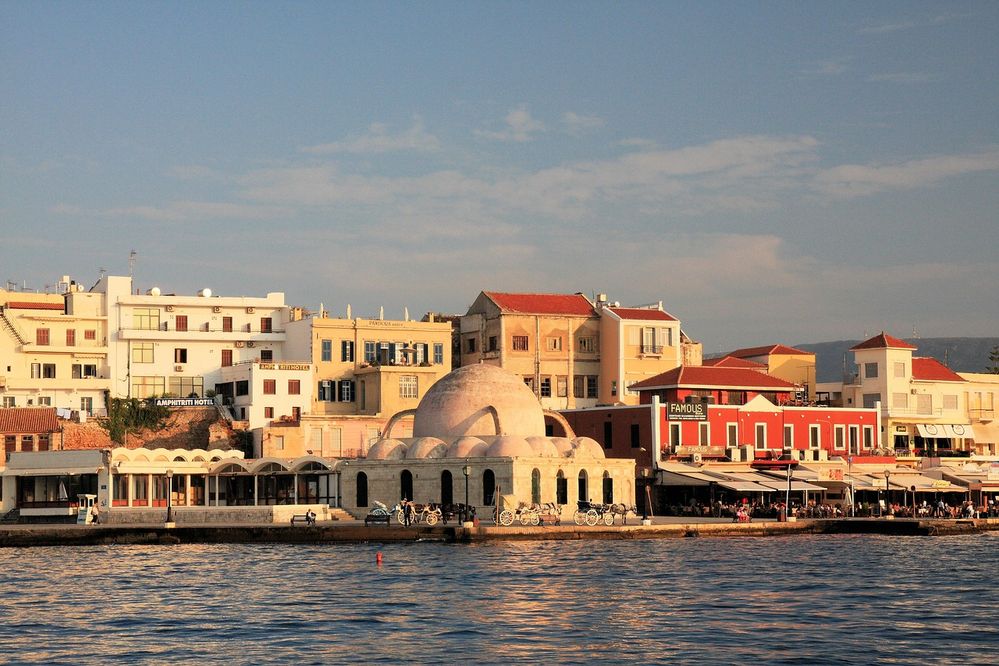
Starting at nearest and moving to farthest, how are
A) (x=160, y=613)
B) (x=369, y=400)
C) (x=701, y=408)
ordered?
(x=160, y=613)
(x=701, y=408)
(x=369, y=400)

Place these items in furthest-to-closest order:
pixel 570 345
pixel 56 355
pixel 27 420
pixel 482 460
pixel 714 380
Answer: pixel 570 345 < pixel 56 355 < pixel 714 380 < pixel 27 420 < pixel 482 460

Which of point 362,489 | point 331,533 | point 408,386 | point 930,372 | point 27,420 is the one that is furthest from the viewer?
point 930,372

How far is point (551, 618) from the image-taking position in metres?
35.1

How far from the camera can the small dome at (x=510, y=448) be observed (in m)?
64.0

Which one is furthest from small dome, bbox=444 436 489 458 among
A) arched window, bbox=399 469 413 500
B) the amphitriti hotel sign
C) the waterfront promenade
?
the amphitriti hotel sign

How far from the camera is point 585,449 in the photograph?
221 ft

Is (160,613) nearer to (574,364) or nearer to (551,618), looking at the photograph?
(551,618)

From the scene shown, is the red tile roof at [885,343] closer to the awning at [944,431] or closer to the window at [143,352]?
the awning at [944,431]

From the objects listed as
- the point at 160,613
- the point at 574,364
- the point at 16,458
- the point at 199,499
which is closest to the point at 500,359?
the point at 574,364

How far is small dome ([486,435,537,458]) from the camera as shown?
210ft

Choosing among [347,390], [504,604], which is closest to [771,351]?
[347,390]

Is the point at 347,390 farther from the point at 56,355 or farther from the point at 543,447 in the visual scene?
the point at 543,447

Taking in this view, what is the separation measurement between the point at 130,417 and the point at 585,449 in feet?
78.6

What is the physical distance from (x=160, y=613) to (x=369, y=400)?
143 ft
